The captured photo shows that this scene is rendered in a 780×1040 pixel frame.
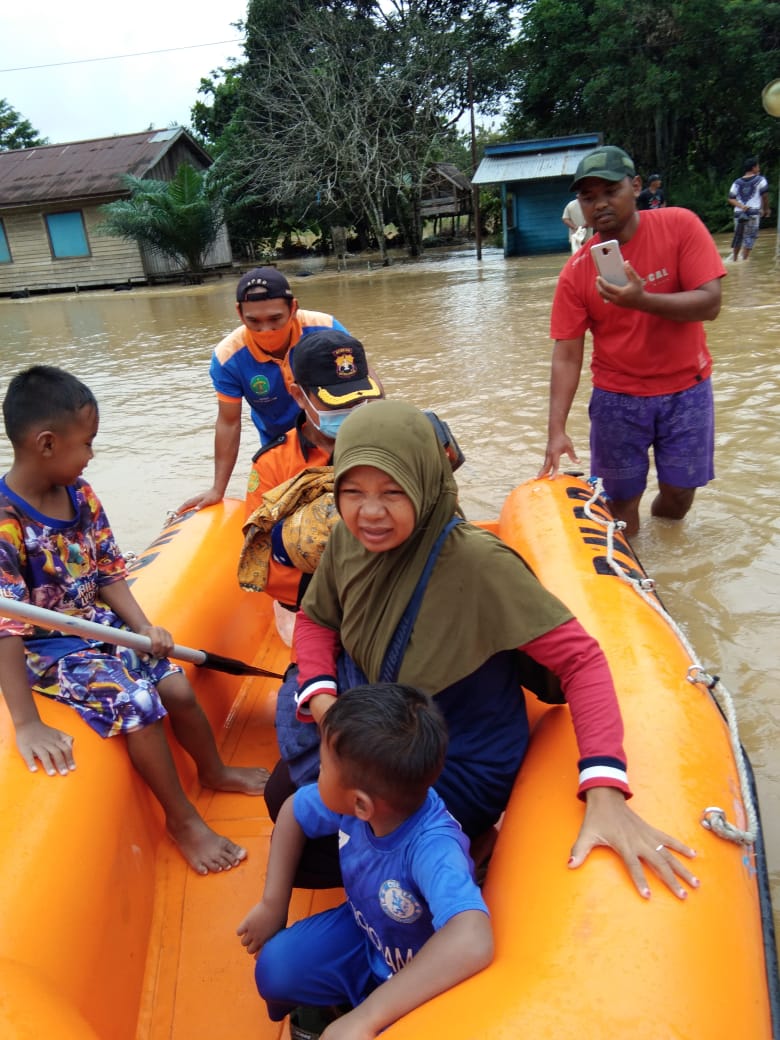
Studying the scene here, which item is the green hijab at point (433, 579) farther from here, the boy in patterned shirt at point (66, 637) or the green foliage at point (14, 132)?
the green foliage at point (14, 132)

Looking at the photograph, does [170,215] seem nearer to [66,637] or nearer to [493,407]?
[493,407]

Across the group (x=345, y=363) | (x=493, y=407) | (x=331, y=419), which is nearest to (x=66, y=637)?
(x=331, y=419)

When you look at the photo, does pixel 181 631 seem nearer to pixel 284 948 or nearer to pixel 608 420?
pixel 284 948

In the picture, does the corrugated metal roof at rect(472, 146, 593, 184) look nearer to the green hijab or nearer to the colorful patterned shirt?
the colorful patterned shirt

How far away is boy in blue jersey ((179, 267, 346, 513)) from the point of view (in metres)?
2.97

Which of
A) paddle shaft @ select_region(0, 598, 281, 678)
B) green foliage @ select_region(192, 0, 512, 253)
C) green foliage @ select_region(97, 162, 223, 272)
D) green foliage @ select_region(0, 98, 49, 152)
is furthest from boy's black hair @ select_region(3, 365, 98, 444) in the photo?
green foliage @ select_region(0, 98, 49, 152)

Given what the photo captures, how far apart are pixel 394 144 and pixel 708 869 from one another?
20465mm

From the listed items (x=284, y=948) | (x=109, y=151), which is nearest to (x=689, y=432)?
(x=284, y=948)

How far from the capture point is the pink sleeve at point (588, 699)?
141cm

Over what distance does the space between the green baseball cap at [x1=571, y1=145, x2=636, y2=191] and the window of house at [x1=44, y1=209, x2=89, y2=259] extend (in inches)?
842

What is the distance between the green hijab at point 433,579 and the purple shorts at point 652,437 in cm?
186

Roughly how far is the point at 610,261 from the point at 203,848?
2.27m

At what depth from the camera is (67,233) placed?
2133 centimetres

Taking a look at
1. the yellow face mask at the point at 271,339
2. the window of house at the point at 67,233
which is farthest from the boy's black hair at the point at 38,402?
the window of house at the point at 67,233
